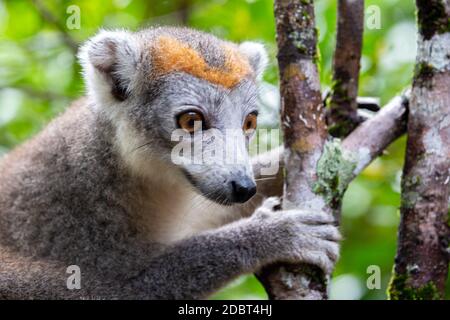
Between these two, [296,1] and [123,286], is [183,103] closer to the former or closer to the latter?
[296,1]

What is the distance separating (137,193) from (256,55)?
6.44 ft

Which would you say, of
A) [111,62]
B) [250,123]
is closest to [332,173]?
[250,123]

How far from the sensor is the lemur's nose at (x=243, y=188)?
18.6 ft

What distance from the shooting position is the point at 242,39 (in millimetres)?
9539

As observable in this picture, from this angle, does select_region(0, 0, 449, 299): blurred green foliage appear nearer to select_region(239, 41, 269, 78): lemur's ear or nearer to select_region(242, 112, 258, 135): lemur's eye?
select_region(239, 41, 269, 78): lemur's ear

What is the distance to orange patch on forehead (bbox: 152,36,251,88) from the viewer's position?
625cm

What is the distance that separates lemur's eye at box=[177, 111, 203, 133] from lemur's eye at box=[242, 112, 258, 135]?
1.67 ft

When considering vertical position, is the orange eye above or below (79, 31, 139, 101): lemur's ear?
below

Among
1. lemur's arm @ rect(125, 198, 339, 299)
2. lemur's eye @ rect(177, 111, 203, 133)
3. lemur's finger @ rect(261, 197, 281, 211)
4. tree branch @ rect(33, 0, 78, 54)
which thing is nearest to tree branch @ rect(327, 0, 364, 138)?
lemur's finger @ rect(261, 197, 281, 211)

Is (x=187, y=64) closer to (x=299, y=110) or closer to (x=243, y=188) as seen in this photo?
(x=299, y=110)

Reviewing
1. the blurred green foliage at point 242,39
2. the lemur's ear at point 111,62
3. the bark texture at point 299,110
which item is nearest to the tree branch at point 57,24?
the blurred green foliage at point 242,39
